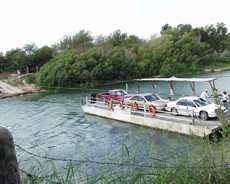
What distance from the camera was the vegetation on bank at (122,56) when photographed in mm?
72875

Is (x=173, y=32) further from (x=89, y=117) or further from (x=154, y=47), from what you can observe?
(x=89, y=117)

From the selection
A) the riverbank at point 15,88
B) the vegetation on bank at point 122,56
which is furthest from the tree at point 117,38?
the riverbank at point 15,88

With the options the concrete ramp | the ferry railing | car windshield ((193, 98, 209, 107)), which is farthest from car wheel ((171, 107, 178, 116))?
the concrete ramp

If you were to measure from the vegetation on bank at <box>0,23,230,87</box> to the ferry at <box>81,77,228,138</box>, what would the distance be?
1484 inches

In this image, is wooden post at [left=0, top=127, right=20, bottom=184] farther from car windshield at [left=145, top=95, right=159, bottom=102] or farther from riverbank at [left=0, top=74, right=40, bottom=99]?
riverbank at [left=0, top=74, right=40, bottom=99]

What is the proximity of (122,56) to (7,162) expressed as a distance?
262ft

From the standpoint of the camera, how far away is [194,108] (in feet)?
78.9

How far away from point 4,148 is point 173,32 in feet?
321

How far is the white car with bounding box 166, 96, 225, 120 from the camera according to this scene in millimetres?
23250

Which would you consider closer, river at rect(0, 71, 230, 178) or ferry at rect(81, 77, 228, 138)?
river at rect(0, 71, 230, 178)

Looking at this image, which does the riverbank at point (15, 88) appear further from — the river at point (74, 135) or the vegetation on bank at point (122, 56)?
the river at point (74, 135)

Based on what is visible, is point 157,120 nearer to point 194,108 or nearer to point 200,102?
point 194,108

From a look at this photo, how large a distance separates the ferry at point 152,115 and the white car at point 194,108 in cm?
25

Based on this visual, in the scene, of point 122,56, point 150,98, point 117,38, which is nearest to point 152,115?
point 150,98
